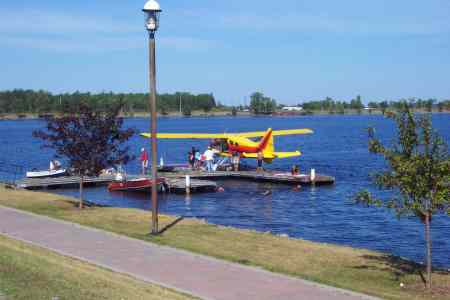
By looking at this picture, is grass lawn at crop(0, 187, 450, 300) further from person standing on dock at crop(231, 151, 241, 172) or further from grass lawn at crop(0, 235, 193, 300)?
person standing on dock at crop(231, 151, 241, 172)

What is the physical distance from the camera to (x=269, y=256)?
1650 cm

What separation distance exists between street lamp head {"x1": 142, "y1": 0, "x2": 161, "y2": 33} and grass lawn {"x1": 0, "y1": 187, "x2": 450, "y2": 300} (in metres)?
5.67

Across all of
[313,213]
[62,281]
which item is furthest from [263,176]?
[62,281]

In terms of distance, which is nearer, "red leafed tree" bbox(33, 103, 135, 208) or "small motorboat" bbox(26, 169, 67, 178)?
"red leafed tree" bbox(33, 103, 135, 208)

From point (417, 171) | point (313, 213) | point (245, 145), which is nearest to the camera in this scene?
point (417, 171)

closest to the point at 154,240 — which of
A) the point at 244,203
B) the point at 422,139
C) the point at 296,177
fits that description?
the point at 422,139

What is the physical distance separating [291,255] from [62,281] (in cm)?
635

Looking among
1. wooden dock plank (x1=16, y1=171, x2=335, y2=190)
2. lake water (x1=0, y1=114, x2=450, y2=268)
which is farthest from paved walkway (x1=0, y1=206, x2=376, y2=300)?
wooden dock plank (x1=16, y1=171, x2=335, y2=190)

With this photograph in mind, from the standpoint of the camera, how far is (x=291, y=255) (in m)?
16.7

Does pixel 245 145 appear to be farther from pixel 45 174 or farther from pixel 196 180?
pixel 45 174

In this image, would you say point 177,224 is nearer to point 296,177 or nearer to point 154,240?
point 154,240

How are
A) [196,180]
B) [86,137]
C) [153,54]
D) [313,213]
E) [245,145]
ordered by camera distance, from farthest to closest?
1. [245,145]
2. [196,180]
3. [313,213]
4. [86,137]
5. [153,54]

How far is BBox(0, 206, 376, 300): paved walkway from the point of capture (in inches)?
493

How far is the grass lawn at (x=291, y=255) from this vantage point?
13.9m
